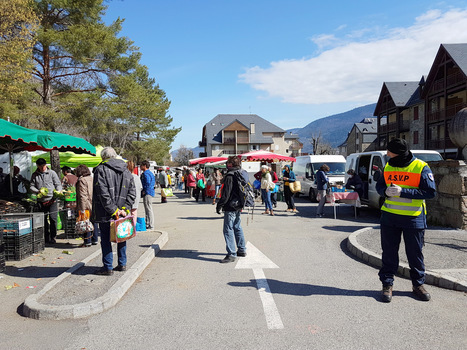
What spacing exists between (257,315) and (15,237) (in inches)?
186

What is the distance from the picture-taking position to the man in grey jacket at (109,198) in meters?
5.15

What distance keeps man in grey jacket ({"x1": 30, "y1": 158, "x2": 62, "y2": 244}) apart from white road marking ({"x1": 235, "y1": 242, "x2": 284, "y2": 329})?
14.4 ft

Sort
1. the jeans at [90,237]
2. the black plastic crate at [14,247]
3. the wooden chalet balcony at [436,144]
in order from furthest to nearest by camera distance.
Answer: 1. the wooden chalet balcony at [436,144]
2. the jeans at [90,237]
3. the black plastic crate at [14,247]

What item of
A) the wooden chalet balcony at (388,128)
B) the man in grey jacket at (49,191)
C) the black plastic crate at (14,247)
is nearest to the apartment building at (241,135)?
the wooden chalet balcony at (388,128)

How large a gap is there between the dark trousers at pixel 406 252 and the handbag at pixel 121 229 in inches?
138

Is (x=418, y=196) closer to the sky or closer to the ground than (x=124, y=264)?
closer to the sky

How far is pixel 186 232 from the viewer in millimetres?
9758

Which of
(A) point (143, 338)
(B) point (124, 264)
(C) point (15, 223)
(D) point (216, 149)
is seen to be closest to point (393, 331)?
(A) point (143, 338)

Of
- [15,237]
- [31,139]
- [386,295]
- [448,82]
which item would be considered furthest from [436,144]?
[15,237]

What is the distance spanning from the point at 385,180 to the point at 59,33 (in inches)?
631

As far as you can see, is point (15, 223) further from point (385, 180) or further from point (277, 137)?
point (277, 137)

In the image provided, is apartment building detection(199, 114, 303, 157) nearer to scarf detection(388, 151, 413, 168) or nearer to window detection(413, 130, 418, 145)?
window detection(413, 130, 418, 145)

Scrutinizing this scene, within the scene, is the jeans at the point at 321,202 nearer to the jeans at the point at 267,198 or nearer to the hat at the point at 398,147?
the jeans at the point at 267,198

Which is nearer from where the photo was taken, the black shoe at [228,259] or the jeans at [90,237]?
the black shoe at [228,259]
